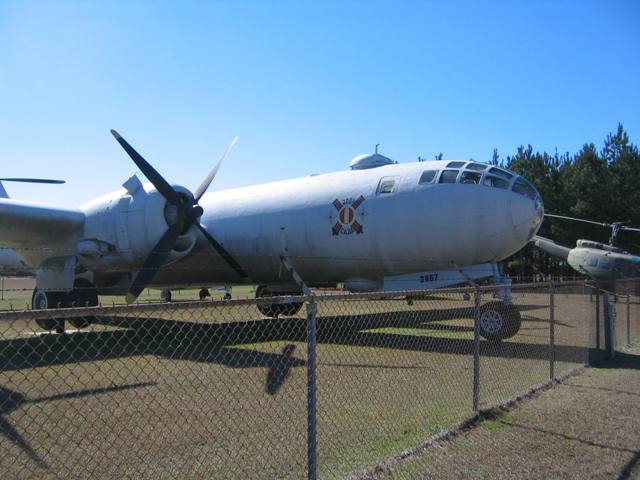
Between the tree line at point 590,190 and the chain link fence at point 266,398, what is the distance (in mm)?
33432

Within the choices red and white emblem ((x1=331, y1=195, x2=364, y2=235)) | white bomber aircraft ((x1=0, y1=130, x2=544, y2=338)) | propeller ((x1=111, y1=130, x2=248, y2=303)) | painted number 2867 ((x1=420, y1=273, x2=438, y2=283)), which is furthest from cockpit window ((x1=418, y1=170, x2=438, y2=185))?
propeller ((x1=111, y1=130, x2=248, y2=303))

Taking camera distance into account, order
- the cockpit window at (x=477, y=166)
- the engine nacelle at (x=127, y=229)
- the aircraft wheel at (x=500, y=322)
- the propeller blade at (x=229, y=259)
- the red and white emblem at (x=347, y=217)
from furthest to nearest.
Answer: the propeller blade at (x=229, y=259)
the engine nacelle at (x=127, y=229)
the red and white emblem at (x=347, y=217)
the cockpit window at (x=477, y=166)
the aircraft wheel at (x=500, y=322)

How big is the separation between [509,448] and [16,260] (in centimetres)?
1982

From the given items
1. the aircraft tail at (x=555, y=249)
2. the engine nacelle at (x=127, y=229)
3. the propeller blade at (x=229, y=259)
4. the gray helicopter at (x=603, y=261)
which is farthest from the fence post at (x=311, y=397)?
the aircraft tail at (x=555, y=249)

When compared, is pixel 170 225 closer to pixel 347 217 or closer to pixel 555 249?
pixel 347 217

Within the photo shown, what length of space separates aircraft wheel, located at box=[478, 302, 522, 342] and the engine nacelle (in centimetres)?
795

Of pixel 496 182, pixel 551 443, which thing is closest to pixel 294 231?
pixel 496 182

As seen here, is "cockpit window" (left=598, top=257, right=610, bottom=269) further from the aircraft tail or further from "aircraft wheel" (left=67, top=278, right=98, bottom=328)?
"aircraft wheel" (left=67, top=278, right=98, bottom=328)

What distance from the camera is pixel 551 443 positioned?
525 cm

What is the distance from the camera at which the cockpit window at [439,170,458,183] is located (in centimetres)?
1250

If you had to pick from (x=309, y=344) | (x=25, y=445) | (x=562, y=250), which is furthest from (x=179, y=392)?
(x=562, y=250)

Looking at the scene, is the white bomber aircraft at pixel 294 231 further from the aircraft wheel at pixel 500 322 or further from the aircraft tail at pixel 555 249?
the aircraft tail at pixel 555 249

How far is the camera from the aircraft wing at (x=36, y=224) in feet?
47.4

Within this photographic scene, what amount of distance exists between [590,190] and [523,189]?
3475cm
